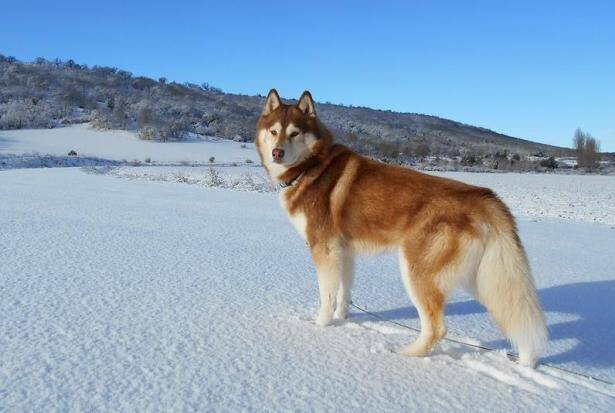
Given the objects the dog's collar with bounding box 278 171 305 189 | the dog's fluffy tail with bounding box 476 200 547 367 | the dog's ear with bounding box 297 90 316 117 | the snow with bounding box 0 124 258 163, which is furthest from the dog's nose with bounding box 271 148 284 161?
the snow with bounding box 0 124 258 163

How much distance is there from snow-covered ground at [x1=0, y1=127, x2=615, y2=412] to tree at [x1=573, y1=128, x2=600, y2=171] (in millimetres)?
57264

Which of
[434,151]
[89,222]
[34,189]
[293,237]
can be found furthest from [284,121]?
[434,151]

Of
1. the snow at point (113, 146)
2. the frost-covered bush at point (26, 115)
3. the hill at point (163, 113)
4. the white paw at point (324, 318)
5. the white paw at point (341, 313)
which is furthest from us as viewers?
the hill at point (163, 113)

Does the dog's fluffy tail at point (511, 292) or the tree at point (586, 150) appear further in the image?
the tree at point (586, 150)

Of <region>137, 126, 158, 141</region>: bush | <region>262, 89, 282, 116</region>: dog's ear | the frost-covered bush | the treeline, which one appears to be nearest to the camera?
<region>262, 89, 282, 116</region>: dog's ear

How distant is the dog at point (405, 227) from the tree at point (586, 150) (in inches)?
2324

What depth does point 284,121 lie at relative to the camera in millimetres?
4348

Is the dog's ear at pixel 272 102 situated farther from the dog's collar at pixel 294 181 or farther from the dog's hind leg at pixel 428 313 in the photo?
the dog's hind leg at pixel 428 313

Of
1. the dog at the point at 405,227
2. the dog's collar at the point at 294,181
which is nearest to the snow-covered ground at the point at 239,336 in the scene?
the dog at the point at 405,227

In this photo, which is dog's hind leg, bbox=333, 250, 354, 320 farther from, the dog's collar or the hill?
the hill

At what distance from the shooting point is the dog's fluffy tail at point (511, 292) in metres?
3.10

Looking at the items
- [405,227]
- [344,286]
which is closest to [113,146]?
[344,286]

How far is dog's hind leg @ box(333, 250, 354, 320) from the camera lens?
13.4 ft

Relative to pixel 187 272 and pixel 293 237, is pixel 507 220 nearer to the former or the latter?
pixel 187 272
